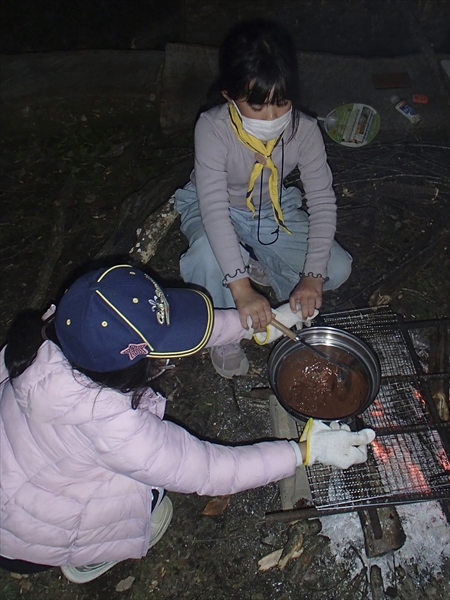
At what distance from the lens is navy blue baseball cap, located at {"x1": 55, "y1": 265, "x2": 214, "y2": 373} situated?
1.69 metres

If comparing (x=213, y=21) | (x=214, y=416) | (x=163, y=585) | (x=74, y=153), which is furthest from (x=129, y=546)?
(x=213, y=21)

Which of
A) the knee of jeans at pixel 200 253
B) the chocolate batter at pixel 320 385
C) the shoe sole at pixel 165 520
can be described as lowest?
the shoe sole at pixel 165 520

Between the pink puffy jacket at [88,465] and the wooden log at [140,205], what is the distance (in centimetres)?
166

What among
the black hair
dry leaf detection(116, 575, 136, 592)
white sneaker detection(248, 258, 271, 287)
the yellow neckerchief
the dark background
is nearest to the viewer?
the black hair

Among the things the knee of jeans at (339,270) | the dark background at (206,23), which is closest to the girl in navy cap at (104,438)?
the knee of jeans at (339,270)

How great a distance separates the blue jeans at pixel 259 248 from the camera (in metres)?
2.87

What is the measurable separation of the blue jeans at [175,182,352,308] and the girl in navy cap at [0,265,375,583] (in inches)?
28.7

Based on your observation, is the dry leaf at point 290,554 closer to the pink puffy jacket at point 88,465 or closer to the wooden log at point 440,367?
the pink puffy jacket at point 88,465

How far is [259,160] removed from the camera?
2.70 meters

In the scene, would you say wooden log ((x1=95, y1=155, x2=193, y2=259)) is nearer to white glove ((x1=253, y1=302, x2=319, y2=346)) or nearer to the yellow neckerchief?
the yellow neckerchief

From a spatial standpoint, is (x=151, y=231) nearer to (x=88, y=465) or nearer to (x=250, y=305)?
(x=250, y=305)

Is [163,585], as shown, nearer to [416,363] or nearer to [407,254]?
[416,363]

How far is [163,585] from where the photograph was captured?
2.63 m

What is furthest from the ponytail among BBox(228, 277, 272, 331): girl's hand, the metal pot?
the metal pot
